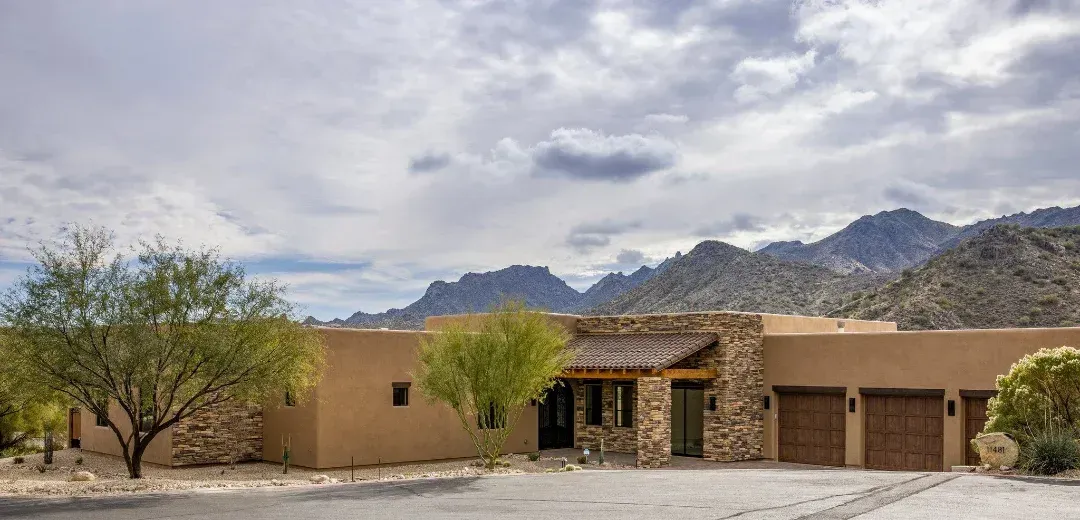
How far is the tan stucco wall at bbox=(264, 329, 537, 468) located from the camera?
81.9ft

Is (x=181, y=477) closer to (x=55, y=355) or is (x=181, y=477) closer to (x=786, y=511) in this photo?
(x=55, y=355)

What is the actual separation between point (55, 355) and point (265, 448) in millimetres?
7991

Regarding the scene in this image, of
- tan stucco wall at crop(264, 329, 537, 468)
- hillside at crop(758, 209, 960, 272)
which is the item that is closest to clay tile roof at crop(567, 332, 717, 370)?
tan stucco wall at crop(264, 329, 537, 468)

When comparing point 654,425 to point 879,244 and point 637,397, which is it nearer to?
point 637,397

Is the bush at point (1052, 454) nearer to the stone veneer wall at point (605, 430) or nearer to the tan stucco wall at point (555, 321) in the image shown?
the stone veneer wall at point (605, 430)

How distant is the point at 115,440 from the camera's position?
28141 millimetres

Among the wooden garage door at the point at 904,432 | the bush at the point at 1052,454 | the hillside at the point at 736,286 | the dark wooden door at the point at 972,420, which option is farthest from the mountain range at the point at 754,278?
the bush at the point at 1052,454

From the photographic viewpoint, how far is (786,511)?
1470 cm

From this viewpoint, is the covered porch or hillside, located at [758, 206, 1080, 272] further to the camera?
hillside, located at [758, 206, 1080, 272]

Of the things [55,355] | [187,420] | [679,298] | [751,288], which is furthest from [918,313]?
[55,355]

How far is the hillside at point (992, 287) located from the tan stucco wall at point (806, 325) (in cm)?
1592

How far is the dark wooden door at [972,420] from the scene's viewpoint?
79.2 ft

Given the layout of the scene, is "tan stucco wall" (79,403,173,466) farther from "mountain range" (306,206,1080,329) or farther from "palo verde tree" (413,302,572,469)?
"mountain range" (306,206,1080,329)

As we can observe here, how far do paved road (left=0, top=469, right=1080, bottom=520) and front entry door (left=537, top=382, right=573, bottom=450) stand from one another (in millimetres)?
11911
